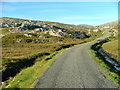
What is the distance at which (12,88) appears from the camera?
52.3 ft

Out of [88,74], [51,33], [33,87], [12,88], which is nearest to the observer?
[33,87]

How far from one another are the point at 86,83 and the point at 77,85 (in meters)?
1.20

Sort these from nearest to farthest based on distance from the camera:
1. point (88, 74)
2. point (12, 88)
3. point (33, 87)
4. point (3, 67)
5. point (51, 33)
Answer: point (33, 87) < point (12, 88) < point (88, 74) < point (3, 67) < point (51, 33)

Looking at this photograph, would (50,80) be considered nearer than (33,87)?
No

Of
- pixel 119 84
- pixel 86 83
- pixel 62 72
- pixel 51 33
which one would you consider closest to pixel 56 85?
pixel 86 83

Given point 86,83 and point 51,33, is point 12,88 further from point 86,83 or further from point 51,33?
point 51,33

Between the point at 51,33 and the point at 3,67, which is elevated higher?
the point at 51,33

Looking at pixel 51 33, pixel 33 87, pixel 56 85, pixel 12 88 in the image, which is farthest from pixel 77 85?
pixel 51 33

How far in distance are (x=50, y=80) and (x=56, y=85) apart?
1722 mm

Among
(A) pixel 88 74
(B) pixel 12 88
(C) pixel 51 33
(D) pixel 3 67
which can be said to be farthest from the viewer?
(C) pixel 51 33

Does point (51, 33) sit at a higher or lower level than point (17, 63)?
higher

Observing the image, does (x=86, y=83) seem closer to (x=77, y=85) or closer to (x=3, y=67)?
(x=77, y=85)

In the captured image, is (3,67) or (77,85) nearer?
(77,85)

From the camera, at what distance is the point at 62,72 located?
64.6 ft
